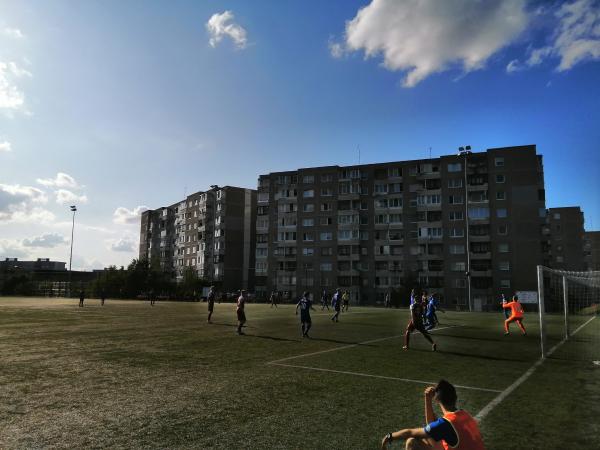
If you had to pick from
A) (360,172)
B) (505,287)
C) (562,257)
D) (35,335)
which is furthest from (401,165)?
(35,335)

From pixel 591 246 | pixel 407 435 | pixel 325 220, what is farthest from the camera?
pixel 591 246

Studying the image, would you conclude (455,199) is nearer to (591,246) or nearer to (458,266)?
(458,266)

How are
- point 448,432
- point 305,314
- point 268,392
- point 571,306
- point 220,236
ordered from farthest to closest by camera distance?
point 220,236 < point 571,306 < point 305,314 < point 268,392 < point 448,432

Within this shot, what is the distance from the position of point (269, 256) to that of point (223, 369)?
299 feet

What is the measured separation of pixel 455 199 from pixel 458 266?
41.7 feet

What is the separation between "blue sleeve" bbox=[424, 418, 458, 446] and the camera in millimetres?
4445

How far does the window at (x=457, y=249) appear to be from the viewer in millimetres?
83688

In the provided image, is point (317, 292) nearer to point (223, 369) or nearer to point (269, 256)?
point (269, 256)

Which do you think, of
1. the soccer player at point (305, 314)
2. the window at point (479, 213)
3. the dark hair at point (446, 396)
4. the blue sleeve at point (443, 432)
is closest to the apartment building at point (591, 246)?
the window at point (479, 213)

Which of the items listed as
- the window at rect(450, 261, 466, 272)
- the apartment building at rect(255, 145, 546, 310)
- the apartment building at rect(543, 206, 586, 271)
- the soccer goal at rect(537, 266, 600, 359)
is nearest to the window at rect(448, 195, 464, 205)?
the apartment building at rect(255, 145, 546, 310)

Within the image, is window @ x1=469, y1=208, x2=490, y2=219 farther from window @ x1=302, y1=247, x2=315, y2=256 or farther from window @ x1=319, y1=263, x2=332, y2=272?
window @ x1=302, y1=247, x2=315, y2=256

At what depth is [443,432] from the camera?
→ 14.7 feet

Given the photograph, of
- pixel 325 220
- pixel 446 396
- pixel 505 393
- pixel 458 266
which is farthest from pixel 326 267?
pixel 446 396

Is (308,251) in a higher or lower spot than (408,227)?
lower
